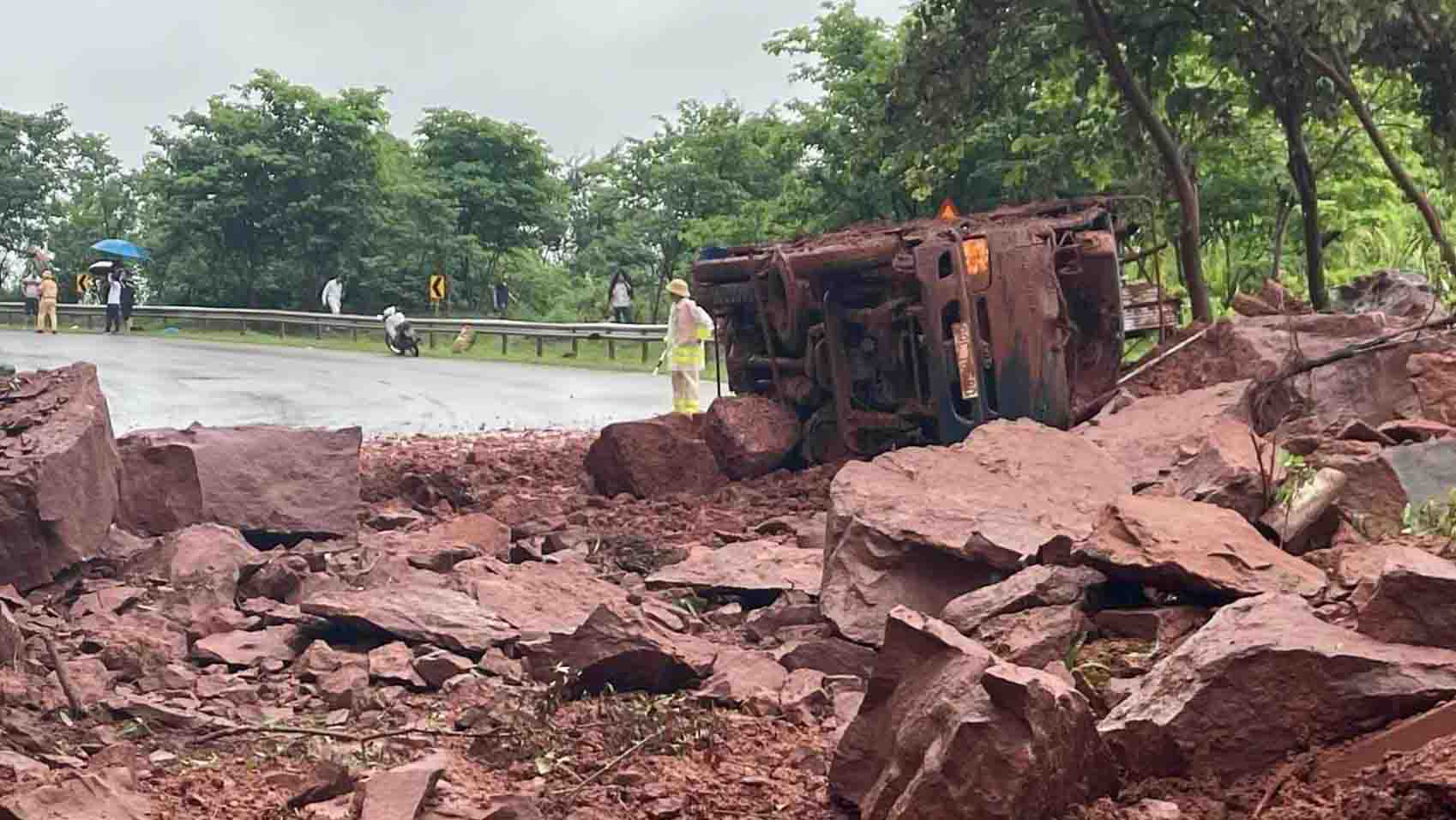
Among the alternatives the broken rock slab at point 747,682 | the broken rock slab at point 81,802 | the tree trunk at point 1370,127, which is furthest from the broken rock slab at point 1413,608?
the tree trunk at point 1370,127

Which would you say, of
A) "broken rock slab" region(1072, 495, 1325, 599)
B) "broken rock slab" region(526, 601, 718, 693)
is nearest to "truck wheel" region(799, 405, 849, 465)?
"broken rock slab" region(526, 601, 718, 693)

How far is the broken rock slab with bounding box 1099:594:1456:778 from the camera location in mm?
3592

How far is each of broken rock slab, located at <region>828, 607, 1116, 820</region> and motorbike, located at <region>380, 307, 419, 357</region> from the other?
2608 centimetres

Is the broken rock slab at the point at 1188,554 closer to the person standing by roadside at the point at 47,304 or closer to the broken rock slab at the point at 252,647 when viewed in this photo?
the broken rock slab at the point at 252,647

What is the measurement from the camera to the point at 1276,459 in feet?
21.4

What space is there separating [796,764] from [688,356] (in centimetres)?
1261

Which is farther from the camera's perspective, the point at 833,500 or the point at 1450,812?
the point at 833,500

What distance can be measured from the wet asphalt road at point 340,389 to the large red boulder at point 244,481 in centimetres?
746

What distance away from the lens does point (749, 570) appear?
746 centimetres

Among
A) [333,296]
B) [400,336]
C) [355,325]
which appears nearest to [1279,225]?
[400,336]

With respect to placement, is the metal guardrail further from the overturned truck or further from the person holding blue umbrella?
the overturned truck

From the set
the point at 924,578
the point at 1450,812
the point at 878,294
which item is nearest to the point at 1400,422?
the point at 924,578

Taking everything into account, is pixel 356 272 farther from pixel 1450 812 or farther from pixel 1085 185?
pixel 1450 812

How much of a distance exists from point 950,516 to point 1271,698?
266cm
